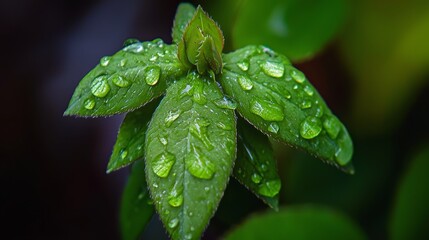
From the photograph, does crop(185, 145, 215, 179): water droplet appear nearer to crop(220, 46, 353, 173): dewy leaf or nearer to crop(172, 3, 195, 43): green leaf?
crop(220, 46, 353, 173): dewy leaf

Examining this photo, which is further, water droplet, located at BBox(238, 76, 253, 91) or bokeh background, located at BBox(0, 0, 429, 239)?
bokeh background, located at BBox(0, 0, 429, 239)

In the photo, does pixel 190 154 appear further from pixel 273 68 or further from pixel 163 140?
pixel 273 68
